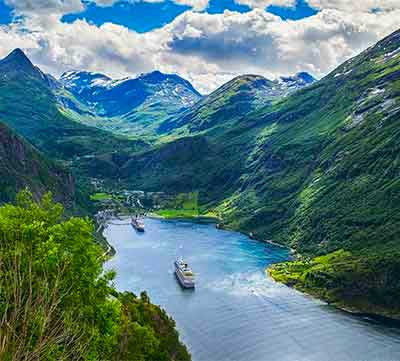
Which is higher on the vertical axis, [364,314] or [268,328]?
[364,314]

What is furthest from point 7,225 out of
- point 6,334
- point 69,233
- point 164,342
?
point 164,342

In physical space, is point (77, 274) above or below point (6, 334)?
above

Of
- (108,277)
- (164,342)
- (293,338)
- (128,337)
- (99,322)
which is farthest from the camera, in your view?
(293,338)

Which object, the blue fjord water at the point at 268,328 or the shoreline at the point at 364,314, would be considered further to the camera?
the shoreline at the point at 364,314

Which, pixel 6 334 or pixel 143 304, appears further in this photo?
pixel 143 304

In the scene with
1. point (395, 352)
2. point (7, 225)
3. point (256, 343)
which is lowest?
point (395, 352)

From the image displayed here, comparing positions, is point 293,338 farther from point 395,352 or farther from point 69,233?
point 69,233

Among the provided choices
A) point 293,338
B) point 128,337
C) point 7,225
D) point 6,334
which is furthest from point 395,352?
point 6,334

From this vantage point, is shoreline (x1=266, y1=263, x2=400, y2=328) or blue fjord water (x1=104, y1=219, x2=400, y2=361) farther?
shoreline (x1=266, y1=263, x2=400, y2=328)

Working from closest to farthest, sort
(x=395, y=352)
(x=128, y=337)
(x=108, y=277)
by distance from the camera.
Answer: (x=108, y=277) < (x=128, y=337) < (x=395, y=352)

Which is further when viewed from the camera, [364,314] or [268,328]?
[364,314]
